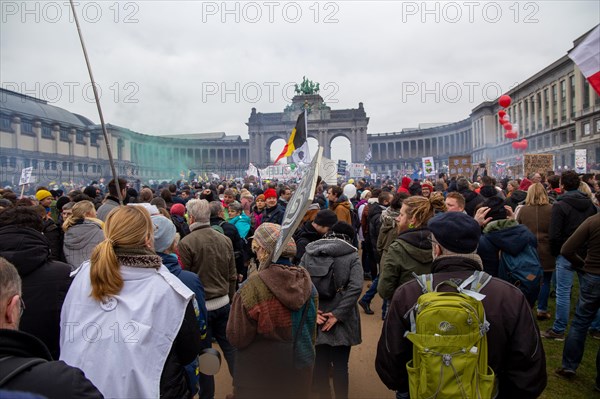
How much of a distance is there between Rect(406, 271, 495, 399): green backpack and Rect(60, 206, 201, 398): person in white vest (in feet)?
4.61

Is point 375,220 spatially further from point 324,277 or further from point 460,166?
point 460,166

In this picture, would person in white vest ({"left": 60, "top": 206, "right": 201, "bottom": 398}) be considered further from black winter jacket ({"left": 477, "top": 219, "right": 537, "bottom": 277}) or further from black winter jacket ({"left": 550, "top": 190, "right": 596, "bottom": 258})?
black winter jacket ({"left": 550, "top": 190, "right": 596, "bottom": 258})

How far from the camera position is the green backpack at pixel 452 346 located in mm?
2350

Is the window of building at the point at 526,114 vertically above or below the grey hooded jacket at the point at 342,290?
above

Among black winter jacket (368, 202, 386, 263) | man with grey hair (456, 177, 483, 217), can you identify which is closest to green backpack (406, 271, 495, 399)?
black winter jacket (368, 202, 386, 263)

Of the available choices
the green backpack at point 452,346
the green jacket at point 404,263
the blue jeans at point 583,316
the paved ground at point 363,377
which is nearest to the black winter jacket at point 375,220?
the paved ground at point 363,377

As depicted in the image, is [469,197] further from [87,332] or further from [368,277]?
[87,332]

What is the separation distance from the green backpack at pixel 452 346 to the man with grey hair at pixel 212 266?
9.60 feet

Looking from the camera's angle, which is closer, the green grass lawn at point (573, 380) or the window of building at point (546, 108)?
the green grass lawn at point (573, 380)

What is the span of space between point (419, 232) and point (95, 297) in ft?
10.4

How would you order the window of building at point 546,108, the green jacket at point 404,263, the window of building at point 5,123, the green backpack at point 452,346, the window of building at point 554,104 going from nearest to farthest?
1. the green backpack at point 452,346
2. the green jacket at point 404,263
3. the window of building at point 5,123
4. the window of building at point 554,104
5. the window of building at point 546,108

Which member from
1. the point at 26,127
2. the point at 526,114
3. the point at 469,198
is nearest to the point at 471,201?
the point at 469,198

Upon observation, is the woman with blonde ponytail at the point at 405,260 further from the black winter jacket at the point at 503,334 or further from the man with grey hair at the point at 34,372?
the man with grey hair at the point at 34,372

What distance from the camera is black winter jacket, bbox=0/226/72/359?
3.02 meters
